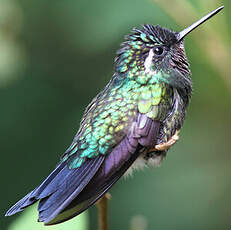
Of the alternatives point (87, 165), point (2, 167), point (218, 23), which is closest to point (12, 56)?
point (2, 167)

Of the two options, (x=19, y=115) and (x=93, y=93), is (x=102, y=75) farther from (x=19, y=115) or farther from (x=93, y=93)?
(x=19, y=115)

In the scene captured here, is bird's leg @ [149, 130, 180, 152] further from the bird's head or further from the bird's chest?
the bird's head

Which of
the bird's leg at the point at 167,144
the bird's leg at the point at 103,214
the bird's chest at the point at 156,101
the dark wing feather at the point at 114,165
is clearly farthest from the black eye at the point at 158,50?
the bird's leg at the point at 103,214

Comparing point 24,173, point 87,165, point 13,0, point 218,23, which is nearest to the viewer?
point 87,165

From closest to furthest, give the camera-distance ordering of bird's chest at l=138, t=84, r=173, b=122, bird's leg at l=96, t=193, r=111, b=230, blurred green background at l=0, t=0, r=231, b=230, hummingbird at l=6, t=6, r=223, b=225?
1. bird's leg at l=96, t=193, r=111, b=230
2. hummingbird at l=6, t=6, r=223, b=225
3. bird's chest at l=138, t=84, r=173, b=122
4. blurred green background at l=0, t=0, r=231, b=230

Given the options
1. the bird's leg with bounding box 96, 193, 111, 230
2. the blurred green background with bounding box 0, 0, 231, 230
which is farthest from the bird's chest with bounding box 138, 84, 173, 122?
the blurred green background with bounding box 0, 0, 231, 230

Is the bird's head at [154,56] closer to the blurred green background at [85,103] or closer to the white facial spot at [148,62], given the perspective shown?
the white facial spot at [148,62]
